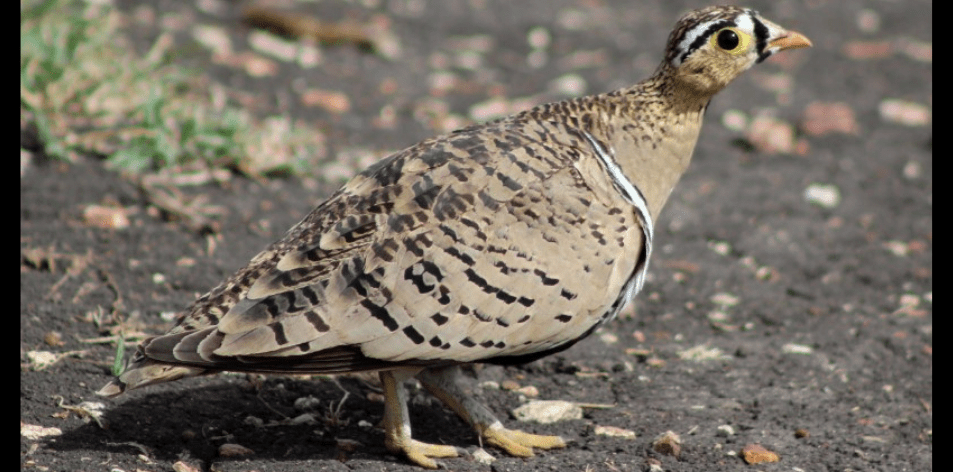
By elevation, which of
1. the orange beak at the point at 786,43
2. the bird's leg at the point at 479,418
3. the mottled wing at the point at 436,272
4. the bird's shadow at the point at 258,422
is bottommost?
the bird's shadow at the point at 258,422

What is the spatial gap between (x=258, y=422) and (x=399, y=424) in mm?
710

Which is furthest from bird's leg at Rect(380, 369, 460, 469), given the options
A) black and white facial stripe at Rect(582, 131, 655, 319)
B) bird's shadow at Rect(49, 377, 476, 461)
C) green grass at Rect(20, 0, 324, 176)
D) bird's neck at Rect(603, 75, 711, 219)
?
green grass at Rect(20, 0, 324, 176)

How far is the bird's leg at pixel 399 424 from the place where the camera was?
4258mm

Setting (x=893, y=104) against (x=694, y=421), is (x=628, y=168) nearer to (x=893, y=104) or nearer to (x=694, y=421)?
(x=694, y=421)

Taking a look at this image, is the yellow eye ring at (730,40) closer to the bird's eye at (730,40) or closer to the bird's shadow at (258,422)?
the bird's eye at (730,40)

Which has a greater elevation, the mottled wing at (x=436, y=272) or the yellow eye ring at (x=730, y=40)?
the yellow eye ring at (x=730, y=40)

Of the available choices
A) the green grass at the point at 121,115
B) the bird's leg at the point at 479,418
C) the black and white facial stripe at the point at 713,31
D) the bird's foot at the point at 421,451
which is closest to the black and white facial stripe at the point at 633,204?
the black and white facial stripe at the point at 713,31

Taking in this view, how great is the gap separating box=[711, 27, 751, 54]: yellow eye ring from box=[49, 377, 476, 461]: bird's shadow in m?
1.98

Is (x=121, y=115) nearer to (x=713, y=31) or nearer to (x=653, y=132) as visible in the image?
(x=653, y=132)

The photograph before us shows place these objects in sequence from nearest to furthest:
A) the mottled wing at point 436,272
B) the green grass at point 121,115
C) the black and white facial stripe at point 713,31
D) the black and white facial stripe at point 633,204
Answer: the mottled wing at point 436,272 → the black and white facial stripe at point 633,204 → the black and white facial stripe at point 713,31 → the green grass at point 121,115

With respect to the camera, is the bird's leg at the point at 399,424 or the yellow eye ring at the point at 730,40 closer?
the bird's leg at the point at 399,424

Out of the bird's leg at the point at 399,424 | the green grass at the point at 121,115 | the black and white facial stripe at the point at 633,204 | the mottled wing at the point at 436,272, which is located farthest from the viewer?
Answer: the green grass at the point at 121,115

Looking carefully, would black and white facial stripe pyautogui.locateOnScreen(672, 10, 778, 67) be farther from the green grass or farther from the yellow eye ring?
the green grass

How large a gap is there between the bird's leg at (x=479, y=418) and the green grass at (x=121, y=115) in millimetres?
2846
